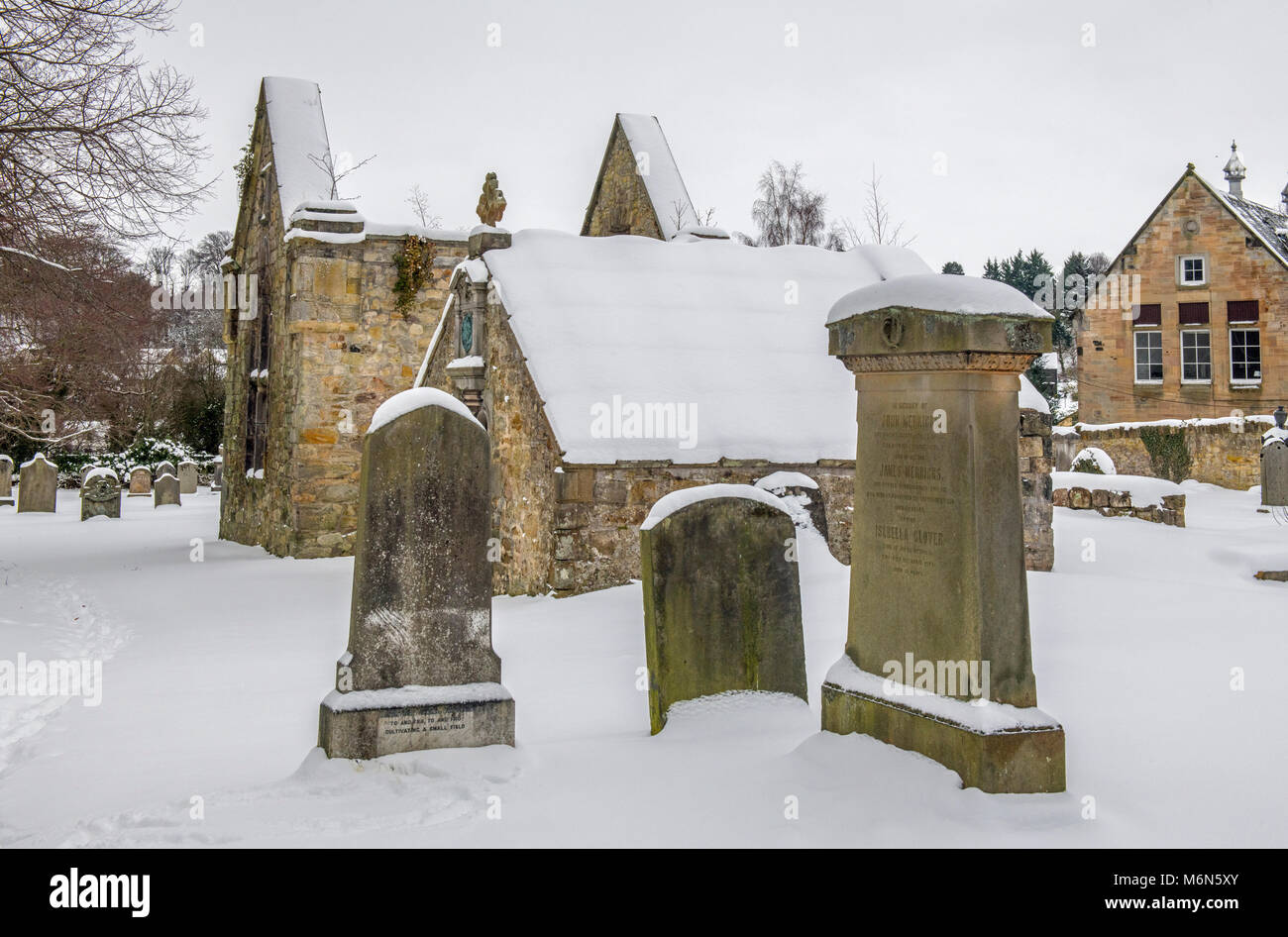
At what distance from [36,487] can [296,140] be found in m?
12.9

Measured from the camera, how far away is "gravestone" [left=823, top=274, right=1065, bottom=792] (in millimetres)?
4238

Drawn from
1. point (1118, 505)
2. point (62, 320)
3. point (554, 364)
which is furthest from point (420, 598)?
point (1118, 505)

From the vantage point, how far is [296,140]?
1759cm

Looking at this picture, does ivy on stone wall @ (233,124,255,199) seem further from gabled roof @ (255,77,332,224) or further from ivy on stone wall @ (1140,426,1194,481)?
ivy on stone wall @ (1140,426,1194,481)

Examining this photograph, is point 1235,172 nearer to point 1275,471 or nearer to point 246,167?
point 1275,471

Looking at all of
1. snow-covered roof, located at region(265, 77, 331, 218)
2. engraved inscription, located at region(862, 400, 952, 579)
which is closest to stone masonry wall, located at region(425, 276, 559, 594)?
engraved inscription, located at region(862, 400, 952, 579)

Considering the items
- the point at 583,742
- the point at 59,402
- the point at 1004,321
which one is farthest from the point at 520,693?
the point at 59,402

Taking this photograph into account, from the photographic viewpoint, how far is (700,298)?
1265 centimetres

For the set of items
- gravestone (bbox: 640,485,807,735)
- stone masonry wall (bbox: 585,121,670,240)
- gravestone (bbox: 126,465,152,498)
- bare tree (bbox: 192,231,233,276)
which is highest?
bare tree (bbox: 192,231,233,276)

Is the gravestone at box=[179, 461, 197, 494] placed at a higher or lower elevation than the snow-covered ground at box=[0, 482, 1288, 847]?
higher

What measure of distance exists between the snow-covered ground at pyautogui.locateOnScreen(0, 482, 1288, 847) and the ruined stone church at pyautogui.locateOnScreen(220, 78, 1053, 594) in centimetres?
133
